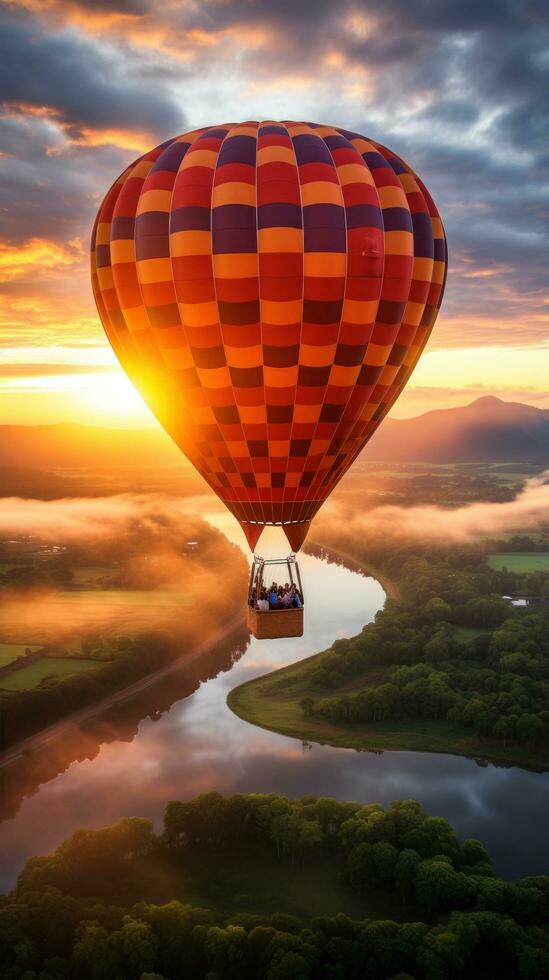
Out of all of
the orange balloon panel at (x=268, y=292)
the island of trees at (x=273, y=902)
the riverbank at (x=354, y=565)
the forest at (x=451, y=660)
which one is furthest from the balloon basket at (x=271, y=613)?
the riverbank at (x=354, y=565)

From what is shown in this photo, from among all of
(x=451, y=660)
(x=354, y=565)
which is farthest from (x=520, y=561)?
(x=451, y=660)

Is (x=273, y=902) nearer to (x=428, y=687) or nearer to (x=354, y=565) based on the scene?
(x=428, y=687)

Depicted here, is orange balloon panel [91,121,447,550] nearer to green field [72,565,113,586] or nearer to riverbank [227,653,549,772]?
riverbank [227,653,549,772]

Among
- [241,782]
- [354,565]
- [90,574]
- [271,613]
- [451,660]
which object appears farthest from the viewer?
[354,565]

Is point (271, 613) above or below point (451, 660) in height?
above

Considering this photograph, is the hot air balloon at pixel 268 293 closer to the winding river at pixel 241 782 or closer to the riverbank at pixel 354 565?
the winding river at pixel 241 782

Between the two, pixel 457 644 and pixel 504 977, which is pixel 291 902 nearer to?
pixel 504 977

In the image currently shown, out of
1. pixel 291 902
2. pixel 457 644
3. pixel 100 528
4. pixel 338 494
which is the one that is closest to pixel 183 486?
pixel 338 494
